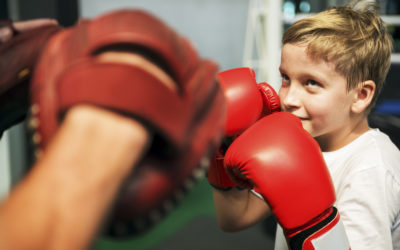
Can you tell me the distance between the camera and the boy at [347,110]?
741 mm

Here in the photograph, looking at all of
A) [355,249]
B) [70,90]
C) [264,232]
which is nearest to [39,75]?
[70,90]

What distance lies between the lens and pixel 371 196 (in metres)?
0.74

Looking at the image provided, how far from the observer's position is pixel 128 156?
0.28 metres

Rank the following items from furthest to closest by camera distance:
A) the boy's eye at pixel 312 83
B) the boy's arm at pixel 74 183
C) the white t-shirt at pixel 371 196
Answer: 1. the boy's eye at pixel 312 83
2. the white t-shirt at pixel 371 196
3. the boy's arm at pixel 74 183

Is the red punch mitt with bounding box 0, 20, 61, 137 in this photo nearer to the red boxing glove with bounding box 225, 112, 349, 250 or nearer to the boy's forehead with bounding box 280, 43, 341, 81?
the red boxing glove with bounding box 225, 112, 349, 250

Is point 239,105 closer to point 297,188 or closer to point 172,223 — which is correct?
point 297,188

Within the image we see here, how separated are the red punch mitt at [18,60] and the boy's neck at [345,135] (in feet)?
2.46

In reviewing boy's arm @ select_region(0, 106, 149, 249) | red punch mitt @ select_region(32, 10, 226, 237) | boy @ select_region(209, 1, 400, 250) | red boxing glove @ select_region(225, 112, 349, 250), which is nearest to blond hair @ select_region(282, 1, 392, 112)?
boy @ select_region(209, 1, 400, 250)

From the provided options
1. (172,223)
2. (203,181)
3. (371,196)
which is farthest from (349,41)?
(203,181)

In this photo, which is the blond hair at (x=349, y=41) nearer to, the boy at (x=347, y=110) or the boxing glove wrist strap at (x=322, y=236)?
the boy at (x=347, y=110)

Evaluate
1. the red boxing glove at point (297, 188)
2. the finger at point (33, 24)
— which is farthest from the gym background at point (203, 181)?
the red boxing glove at point (297, 188)

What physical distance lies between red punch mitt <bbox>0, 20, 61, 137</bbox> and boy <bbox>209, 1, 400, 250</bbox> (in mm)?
571

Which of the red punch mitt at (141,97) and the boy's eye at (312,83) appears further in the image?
the boy's eye at (312,83)

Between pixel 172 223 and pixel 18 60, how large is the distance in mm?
1802
